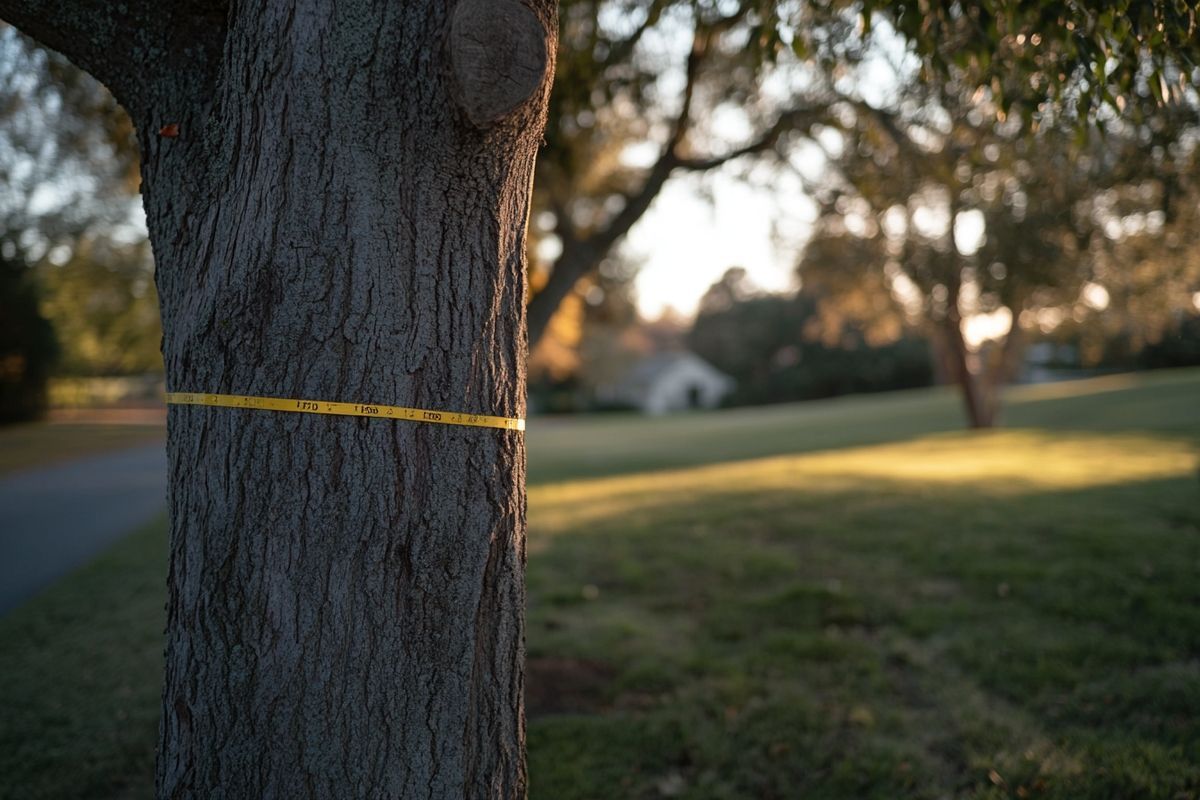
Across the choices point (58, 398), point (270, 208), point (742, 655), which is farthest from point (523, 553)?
point (58, 398)

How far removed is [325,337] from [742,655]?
12.9 ft

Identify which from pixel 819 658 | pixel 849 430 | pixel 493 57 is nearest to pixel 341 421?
pixel 493 57

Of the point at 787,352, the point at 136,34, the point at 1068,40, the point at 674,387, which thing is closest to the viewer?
the point at 136,34

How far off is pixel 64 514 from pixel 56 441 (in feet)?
58.5

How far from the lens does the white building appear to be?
69.5 m

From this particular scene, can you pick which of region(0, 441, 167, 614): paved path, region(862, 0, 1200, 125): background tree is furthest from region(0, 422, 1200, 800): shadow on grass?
region(862, 0, 1200, 125): background tree

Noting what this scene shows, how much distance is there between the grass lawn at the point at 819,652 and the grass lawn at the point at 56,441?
1546 cm

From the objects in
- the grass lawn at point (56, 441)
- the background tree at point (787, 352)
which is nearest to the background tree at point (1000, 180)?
the grass lawn at point (56, 441)

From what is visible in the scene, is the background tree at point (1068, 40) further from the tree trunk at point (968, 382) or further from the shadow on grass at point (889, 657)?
the tree trunk at point (968, 382)

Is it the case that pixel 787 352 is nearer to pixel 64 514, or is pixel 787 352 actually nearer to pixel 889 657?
pixel 64 514

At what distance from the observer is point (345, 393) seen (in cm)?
227

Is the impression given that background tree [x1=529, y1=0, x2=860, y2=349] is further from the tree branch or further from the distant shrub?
the distant shrub

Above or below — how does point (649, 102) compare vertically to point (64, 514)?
above

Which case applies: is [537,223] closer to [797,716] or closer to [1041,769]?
[797,716]
